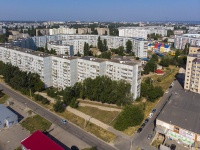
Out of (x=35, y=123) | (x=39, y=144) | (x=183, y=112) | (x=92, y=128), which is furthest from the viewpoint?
(x=35, y=123)

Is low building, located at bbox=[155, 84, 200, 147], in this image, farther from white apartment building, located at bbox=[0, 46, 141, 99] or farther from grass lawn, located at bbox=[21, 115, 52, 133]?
grass lawn, located at bbox=[21, 115, 52, 133]

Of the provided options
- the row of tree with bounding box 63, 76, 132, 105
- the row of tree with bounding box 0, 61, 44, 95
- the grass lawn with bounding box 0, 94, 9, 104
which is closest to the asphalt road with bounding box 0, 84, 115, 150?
the grass lawn with bounding box 0, 94, 9, 104

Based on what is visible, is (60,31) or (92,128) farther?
(60,31)

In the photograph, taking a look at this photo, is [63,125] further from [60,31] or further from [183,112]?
[60,31]

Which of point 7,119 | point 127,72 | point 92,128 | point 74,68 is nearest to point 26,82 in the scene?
point 74,68

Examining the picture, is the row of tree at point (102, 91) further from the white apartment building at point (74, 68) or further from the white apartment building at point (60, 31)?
the white apartment building at point (60, 31)

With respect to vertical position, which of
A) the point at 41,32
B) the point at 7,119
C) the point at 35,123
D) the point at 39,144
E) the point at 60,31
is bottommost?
the point at 35,123

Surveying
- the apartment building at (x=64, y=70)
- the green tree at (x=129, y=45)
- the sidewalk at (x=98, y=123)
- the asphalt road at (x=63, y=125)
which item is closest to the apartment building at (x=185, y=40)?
the green tree at (x=129, y=45)

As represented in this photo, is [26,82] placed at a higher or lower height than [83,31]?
lower

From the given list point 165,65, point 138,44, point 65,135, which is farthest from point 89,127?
point 138,44
